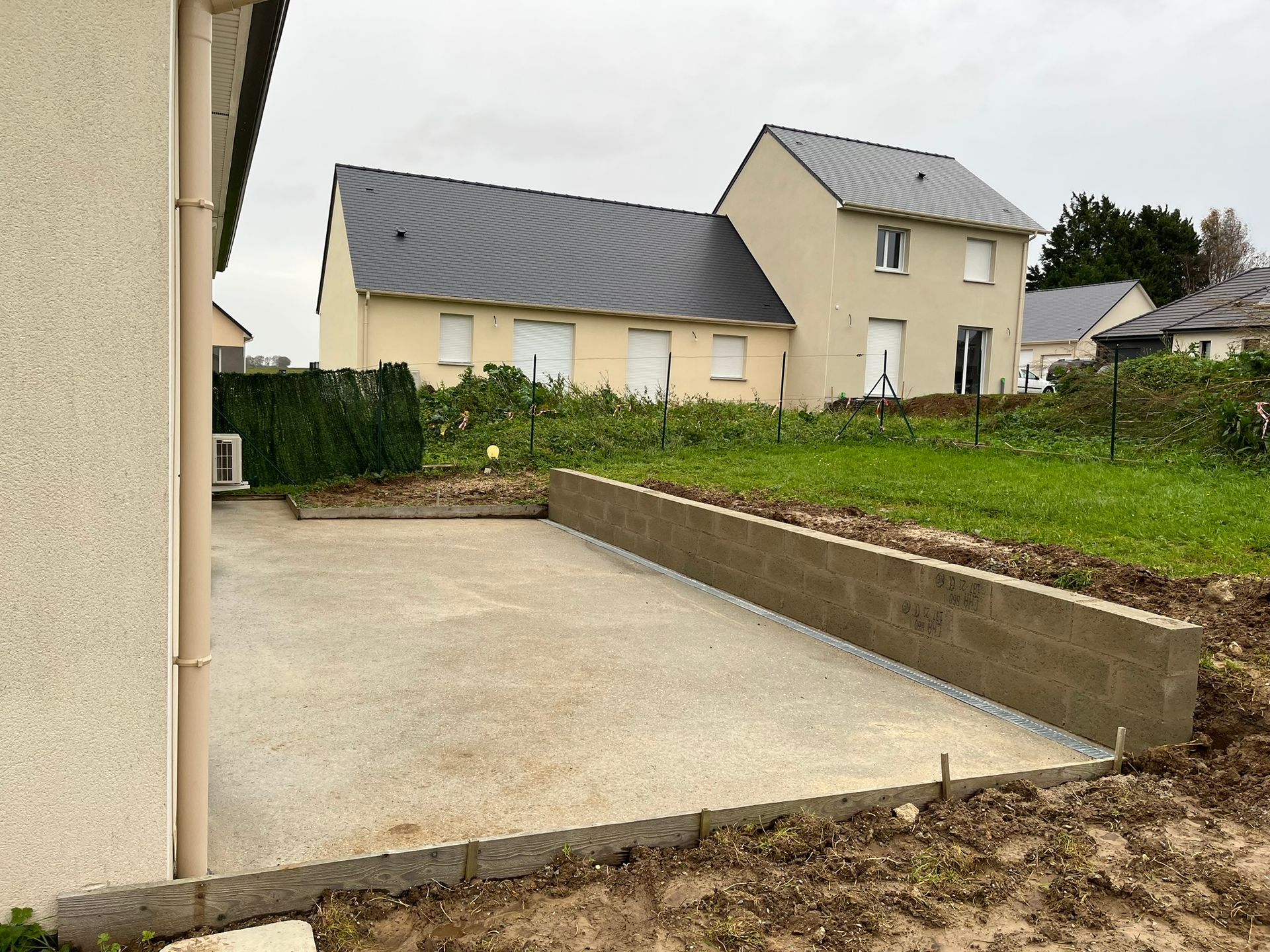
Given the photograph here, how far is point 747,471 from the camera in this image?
11406 mm

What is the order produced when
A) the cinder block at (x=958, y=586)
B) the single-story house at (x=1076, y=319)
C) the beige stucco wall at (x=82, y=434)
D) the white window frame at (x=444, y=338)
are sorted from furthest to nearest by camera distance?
the single-story house at (x=1076, y=319) < the white window frame at (x=444, y=338) < the cinder block at (x=958, y=586) < the beige stucco wall at (x=82, y=434)

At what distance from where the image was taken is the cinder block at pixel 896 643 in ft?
17.5

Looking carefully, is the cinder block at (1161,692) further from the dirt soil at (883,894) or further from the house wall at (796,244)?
the house wall at (796,244)

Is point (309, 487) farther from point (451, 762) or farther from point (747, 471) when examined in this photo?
point (451, 762)

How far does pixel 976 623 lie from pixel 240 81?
4.96 m

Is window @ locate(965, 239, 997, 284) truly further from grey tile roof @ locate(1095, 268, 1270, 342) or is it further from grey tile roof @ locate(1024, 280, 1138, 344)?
grey tile roof @ locate(1024, 280, 1138, 344)

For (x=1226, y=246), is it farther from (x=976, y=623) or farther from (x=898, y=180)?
(x=976, y=623)

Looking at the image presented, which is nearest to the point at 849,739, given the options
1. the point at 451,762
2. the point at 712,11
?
the point at 451,762

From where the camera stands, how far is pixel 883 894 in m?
2.77

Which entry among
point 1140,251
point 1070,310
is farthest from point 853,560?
point 1140,251

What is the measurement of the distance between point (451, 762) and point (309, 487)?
1000 centimetres

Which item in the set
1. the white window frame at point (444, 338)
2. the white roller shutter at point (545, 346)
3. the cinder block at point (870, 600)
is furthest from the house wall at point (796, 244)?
the cinder block at point (870, 600)

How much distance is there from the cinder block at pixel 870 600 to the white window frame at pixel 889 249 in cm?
1959

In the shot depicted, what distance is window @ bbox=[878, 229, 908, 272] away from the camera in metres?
24.2
